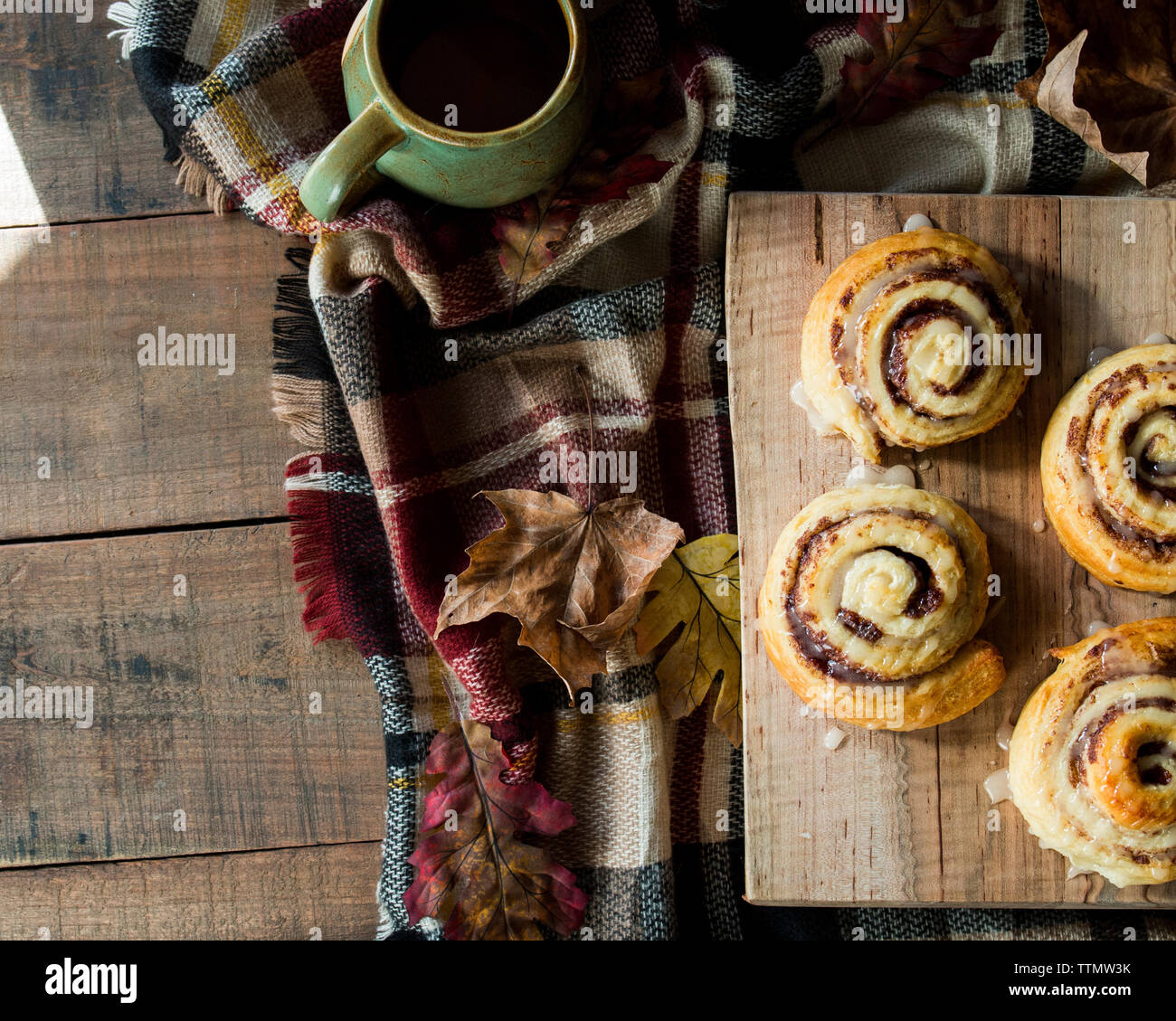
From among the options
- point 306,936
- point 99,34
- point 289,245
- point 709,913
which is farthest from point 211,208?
point 709,913

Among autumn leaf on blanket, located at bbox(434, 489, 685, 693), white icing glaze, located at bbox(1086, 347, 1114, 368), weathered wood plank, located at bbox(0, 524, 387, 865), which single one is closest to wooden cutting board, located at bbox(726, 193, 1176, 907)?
white icing glaze, located at bbox(1086, 347, 1114, 368)

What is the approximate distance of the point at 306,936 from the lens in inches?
43.7

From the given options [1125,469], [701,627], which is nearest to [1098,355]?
[1125,469]

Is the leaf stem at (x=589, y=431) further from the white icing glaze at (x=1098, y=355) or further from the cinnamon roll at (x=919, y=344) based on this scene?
the white icing glaze at (x=1098, y=355)

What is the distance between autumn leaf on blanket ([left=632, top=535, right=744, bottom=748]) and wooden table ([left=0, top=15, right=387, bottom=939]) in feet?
1.11

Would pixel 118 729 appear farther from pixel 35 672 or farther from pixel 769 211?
pixel 769 211

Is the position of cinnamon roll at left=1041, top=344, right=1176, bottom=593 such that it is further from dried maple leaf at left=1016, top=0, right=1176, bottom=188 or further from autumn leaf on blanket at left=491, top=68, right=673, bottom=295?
autumn leaf on blanket at left=491, top=68, right=673, bottom=295

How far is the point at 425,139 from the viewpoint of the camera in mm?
875

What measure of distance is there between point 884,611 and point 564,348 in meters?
0.42

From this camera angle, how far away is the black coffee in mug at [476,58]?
901mm

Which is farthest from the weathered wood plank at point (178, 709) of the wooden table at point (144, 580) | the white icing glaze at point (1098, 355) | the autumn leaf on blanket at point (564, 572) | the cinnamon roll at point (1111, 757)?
the white icing glaze at point (1098, 355)

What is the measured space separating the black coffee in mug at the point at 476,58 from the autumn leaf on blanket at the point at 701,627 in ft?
1.53

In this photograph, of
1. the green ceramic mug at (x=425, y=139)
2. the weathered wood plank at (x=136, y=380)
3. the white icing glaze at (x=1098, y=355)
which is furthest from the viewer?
the weathered wood plank at (x=136, y=380)

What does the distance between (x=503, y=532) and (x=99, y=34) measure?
0.72m
